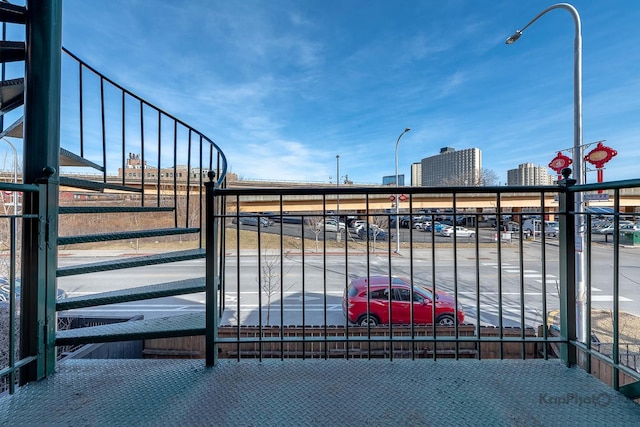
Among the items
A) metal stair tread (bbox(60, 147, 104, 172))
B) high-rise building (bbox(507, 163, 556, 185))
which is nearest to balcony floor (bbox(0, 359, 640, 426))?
metal stair tread (bbox(60, 147, 104, 172))

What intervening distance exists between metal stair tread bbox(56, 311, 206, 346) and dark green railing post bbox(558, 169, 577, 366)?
7.04 ft

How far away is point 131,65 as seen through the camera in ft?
20.9

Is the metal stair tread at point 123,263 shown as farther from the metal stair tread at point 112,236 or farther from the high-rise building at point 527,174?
the high-rise building at point 527,174

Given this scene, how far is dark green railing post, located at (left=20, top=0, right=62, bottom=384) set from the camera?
4.77 feet

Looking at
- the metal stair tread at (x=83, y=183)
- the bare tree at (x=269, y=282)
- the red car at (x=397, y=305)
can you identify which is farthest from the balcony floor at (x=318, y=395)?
the bare tree at (x=269, y=282)

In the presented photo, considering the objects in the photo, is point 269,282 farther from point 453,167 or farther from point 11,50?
point 453,167

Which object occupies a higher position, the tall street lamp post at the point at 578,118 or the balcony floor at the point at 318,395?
the tall street lamp post at the point at 578,118

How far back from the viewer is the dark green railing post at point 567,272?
5.40 ft

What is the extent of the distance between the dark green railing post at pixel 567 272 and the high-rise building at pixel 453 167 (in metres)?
25.6

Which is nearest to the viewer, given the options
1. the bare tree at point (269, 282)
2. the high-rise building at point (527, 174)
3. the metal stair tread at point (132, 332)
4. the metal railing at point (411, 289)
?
the metal stair tread at point (132, 332)

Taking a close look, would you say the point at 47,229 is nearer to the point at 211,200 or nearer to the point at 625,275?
the point at 211,200

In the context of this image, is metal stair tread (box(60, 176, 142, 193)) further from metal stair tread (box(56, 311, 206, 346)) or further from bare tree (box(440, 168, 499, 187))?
bare tree (box(440, 168, 499, 187))

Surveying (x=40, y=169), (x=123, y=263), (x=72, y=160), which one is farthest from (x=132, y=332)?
(x=72, y=160)

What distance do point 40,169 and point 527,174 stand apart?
69.2 feet
